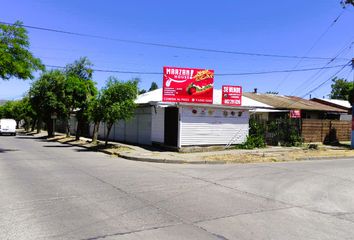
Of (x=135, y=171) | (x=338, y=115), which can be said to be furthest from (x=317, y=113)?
(x=135, y=171)

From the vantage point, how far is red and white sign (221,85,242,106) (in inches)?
955

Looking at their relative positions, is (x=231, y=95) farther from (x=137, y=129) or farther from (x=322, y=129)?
(x=322, y=129)

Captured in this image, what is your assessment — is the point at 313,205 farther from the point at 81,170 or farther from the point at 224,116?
the point at 224,116

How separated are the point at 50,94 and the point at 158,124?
15.7 m

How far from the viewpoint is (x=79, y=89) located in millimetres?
31781

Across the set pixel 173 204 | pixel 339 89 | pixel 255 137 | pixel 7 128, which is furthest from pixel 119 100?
pixel 339 89

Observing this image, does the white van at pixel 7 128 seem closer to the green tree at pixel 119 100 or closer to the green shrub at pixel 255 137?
the green tree at pixel 119 100

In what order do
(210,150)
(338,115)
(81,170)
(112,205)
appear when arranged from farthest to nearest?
(338,115) → (210,150) → (81,170) → (112,205)

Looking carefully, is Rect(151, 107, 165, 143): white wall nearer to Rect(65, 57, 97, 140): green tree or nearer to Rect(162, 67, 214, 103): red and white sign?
Rect(162, 67, 214, 103): red and white sign

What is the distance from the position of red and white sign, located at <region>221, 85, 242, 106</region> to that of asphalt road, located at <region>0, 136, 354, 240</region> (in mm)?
11036

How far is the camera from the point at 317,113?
35.9 m

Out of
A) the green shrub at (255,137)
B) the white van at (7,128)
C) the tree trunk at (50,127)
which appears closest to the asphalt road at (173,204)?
the green shrub at (255,137)

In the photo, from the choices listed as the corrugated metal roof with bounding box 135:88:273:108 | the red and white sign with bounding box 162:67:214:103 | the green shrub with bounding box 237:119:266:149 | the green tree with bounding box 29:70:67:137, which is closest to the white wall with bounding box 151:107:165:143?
the red and white sign with bounding box 162:67:214:103

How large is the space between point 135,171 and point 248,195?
17.1 feet
